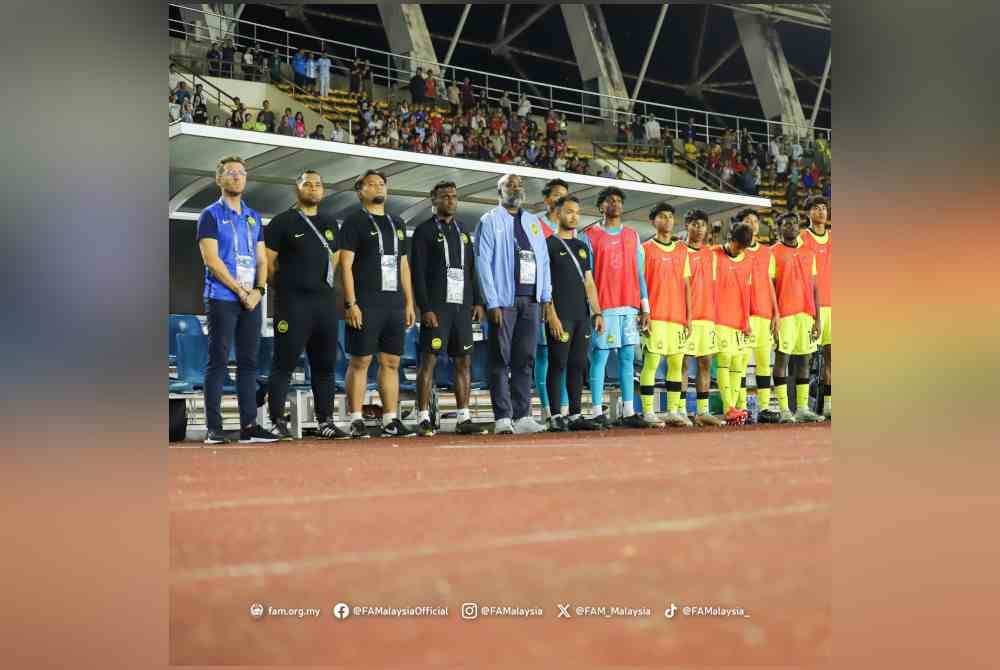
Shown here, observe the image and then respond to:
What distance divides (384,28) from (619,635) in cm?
258

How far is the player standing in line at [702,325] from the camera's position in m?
5.37

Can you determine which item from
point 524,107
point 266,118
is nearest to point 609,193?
point 524,107

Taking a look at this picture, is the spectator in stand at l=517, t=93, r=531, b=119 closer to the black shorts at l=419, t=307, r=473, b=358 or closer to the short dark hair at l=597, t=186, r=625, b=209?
the short dark hair at l=597, t=186, r=625, b=209

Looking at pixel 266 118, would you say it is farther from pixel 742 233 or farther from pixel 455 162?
pixel 742 233

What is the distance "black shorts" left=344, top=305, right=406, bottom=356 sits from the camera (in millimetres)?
4785

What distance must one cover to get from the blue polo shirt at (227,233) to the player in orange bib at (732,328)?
2.48 m

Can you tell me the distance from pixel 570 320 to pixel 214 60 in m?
2.20

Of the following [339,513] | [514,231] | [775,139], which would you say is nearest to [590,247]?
[514,231]

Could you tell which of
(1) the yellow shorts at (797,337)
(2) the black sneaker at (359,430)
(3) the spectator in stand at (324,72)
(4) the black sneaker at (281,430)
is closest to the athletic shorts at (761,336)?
(1) the yellow shorts at (797,337)

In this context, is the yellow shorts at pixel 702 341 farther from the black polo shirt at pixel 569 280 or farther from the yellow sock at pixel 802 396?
the black polo shirt at pixel 569 280

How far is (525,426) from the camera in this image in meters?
4.91

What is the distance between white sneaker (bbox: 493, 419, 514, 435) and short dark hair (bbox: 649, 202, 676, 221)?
1.19 meters

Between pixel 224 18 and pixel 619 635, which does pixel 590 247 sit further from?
pixel 619 635

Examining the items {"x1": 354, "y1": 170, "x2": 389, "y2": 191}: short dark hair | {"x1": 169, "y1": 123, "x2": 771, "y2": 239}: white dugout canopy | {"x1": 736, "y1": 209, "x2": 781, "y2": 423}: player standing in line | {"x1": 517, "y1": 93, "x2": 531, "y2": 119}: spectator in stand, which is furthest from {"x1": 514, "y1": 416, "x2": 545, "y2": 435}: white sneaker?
{"x1": 517, "y1": 93, "x2": 531, "y2": 119}: spectator in stand
